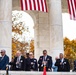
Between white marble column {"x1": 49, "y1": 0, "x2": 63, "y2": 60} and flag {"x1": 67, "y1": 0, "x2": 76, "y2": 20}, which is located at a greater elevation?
flag {"x1": 67, "y1": 0, "x2": 76, "y2": 20}

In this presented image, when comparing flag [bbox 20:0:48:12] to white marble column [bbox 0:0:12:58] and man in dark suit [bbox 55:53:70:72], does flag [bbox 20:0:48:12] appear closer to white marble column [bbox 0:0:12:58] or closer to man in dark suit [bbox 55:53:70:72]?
white marble column [bbox 0:0:12:58]

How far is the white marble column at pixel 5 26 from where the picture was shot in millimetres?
31672

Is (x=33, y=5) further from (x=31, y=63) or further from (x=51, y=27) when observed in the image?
(x=31, y=63)

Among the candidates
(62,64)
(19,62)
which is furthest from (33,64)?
(62,64)

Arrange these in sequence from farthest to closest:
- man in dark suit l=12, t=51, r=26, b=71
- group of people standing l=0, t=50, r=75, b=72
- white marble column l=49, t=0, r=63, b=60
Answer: white marble column l=49, t=0, r=63, b=60 → man in dark suit l=12, t=51, r=26, b=71 → group of people standing l=0, t=50, r=75, b=72

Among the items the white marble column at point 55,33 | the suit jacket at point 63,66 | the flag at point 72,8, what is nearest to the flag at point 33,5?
the white marble column at point 55,33

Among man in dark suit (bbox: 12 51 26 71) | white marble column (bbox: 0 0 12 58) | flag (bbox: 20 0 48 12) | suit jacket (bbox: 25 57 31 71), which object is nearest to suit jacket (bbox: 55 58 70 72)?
suit jacket (bbox: 25 57 31 71)

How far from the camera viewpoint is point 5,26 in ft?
105

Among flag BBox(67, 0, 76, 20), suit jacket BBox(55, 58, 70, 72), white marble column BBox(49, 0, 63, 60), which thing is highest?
flag BBox(67, 0, 76, 20)

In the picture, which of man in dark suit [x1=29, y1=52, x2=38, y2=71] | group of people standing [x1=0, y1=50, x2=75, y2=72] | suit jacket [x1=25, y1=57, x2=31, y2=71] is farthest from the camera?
man in dark suit [x1=29, y1=52, x2=38, y2=71]

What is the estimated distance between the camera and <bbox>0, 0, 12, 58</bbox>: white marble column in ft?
104

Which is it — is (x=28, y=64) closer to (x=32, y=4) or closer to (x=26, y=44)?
(x=32, y=4)

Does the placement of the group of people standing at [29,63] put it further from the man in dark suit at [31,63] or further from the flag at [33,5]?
the flag at [33,5]

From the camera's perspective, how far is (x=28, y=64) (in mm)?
26141
